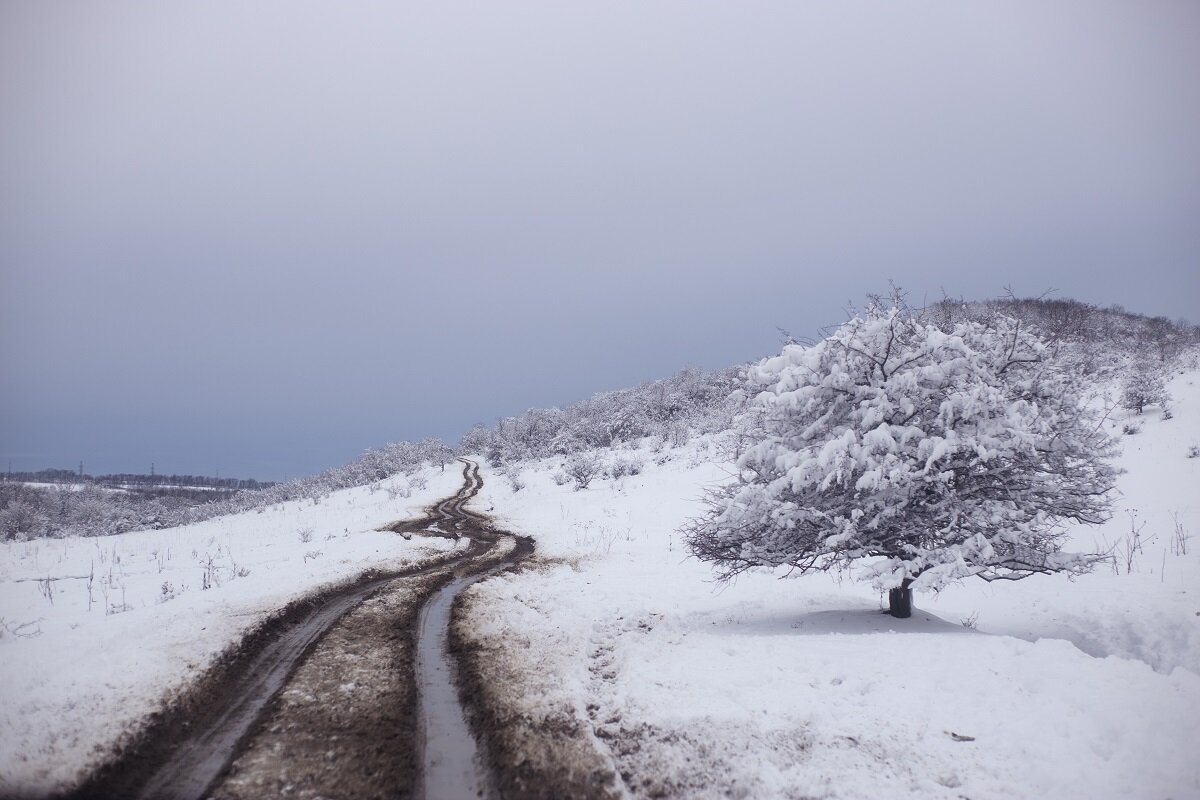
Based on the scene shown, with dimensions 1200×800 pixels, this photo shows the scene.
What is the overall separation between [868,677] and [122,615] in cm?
1152

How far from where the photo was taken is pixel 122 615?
941 centimetres

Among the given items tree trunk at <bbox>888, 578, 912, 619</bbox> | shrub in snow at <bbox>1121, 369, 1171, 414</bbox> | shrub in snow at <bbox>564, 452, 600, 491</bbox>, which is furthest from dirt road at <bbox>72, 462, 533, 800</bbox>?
shrub in snow at <bbox>1121, 369, 1171, 414</bbox>

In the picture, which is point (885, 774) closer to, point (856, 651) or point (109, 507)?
point (856, 651)

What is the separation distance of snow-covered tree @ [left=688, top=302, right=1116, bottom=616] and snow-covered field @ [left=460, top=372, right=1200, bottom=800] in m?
1.30

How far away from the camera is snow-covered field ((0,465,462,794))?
547 centimetres

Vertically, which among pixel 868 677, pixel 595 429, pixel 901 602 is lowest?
pixel 868 677

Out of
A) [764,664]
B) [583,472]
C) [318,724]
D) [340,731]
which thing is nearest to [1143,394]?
[583,472]

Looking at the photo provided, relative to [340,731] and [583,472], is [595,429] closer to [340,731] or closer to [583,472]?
[583,472]

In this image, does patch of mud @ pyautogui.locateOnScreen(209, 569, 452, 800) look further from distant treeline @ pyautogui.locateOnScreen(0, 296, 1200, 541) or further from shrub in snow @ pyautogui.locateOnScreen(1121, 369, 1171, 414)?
shrub in snow @ pyautogui.locateOnScreen(1121, 369, 1171, 414)

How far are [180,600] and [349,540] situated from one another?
7.41 meters

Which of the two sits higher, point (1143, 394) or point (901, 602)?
point (1143, 394)

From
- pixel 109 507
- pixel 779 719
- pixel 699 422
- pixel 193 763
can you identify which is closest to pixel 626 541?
pixel 779 719

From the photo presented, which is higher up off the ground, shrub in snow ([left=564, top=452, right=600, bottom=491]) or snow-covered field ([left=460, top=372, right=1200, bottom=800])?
shrub in snow ([left=564, top=452, right=600, bottom=491])

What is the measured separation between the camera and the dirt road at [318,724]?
192 inches
